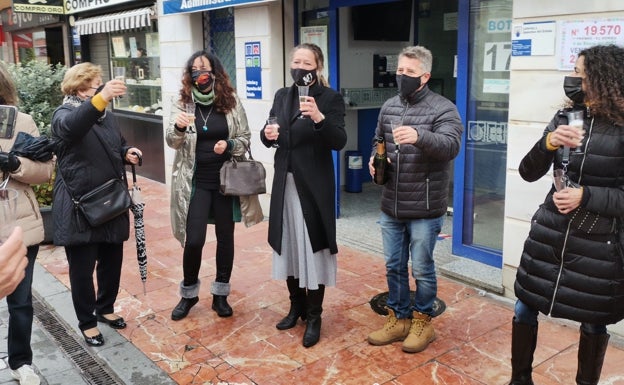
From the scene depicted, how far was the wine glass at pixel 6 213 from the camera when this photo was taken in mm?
1930

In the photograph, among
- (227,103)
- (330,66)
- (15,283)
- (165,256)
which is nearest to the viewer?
(15,283)

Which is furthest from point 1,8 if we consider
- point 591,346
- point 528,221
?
point 591,346

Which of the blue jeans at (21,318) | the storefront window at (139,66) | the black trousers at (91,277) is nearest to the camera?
the blue jeans at (21,318)

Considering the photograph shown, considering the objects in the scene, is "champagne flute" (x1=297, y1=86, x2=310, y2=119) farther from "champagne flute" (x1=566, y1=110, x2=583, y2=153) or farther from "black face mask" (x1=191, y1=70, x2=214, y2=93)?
"champagne flute" (x1=566, y1=110, x2=583, y2=153)

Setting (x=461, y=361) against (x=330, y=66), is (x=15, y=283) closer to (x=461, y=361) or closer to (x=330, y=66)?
(x=461, y=361)

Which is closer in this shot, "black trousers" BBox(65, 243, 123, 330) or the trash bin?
"black trousers" BBox(65, 243, 123, 330)

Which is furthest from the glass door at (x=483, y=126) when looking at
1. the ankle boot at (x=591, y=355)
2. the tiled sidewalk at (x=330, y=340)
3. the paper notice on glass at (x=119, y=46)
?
the paper notice on glass at (x=119, y=46)

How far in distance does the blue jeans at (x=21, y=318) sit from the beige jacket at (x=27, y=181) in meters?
0.12

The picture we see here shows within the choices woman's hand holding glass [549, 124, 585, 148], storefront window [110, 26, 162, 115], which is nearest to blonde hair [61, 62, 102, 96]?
woman's hand holding glass [549, 124, 585, 148]

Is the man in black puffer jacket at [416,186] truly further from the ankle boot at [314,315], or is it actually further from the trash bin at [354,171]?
the trash bin at [354,171]

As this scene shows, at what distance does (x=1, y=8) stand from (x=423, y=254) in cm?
1618

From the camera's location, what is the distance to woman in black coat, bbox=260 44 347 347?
3.87 meters

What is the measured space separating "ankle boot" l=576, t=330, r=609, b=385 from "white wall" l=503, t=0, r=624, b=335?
43.2 inches

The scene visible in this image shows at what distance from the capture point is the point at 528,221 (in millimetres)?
4562
